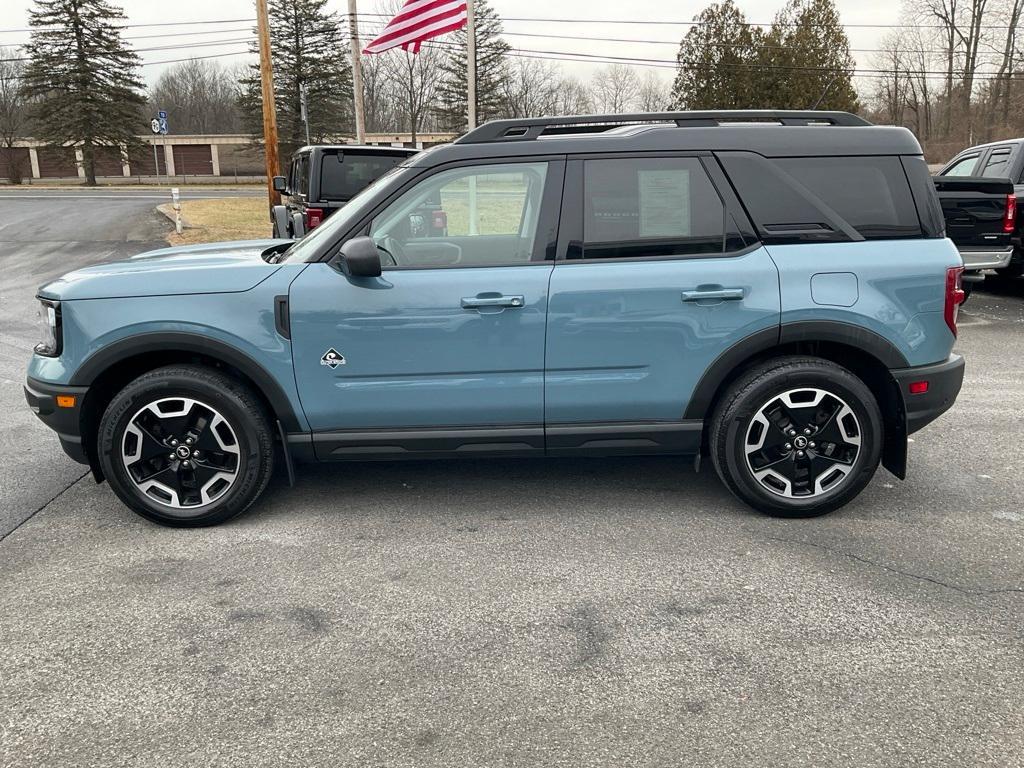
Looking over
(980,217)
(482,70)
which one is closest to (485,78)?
(482,70)

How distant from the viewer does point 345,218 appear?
4070 mm

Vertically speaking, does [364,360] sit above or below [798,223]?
below

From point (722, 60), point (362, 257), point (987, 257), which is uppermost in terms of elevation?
point (722, 60)

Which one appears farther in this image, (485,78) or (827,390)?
(485,78)

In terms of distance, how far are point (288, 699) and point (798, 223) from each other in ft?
10.0

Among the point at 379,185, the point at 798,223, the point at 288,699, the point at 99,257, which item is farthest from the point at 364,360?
the point at 99,257

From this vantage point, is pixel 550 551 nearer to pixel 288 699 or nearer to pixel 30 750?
pixel 288 699

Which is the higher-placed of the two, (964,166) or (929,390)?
(964,166)

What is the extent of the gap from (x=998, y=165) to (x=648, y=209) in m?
9.36

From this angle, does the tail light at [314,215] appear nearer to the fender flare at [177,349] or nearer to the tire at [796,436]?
the fender flare at [177,349]

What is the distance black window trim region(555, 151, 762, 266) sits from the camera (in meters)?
3.99

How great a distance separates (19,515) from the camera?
14.1 feet

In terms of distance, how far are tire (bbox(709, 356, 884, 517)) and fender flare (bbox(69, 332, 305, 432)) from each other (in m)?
2.17

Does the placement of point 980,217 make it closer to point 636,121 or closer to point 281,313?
point 636,121
